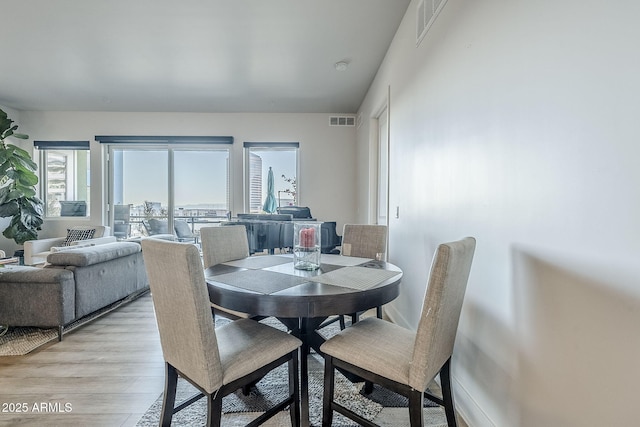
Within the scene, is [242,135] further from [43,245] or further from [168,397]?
[168,397]

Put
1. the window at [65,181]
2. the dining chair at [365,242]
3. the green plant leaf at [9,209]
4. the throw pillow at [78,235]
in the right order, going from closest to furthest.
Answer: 1. the dining chair at [365,242]
2. the green plant leaf at [9,209]
3. the throw pillow at [78,235]
4. the window at [65,181]

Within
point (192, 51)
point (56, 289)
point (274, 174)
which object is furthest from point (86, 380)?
point (274, 174)

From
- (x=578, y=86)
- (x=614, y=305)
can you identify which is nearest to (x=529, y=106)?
(x=578, y=86)

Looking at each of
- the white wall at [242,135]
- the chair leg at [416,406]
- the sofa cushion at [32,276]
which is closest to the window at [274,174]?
the white wall at [242,135]

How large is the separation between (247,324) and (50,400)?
4.34 ft

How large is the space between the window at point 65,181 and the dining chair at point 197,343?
5599 millimetres

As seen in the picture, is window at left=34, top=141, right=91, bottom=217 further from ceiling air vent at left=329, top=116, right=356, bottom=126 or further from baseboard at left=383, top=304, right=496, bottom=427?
baseboard at left=383, top=304, right=496, bottom=427

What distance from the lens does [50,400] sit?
173 centimetres

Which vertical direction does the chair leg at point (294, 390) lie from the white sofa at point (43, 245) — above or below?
below

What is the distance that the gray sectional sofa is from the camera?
2.46 meters

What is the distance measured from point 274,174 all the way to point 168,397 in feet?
15.0

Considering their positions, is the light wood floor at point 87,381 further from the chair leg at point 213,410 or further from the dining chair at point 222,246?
the dining chair at point 222,246

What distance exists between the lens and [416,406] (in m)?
1.16

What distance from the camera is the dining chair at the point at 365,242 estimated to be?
8.00 ft
